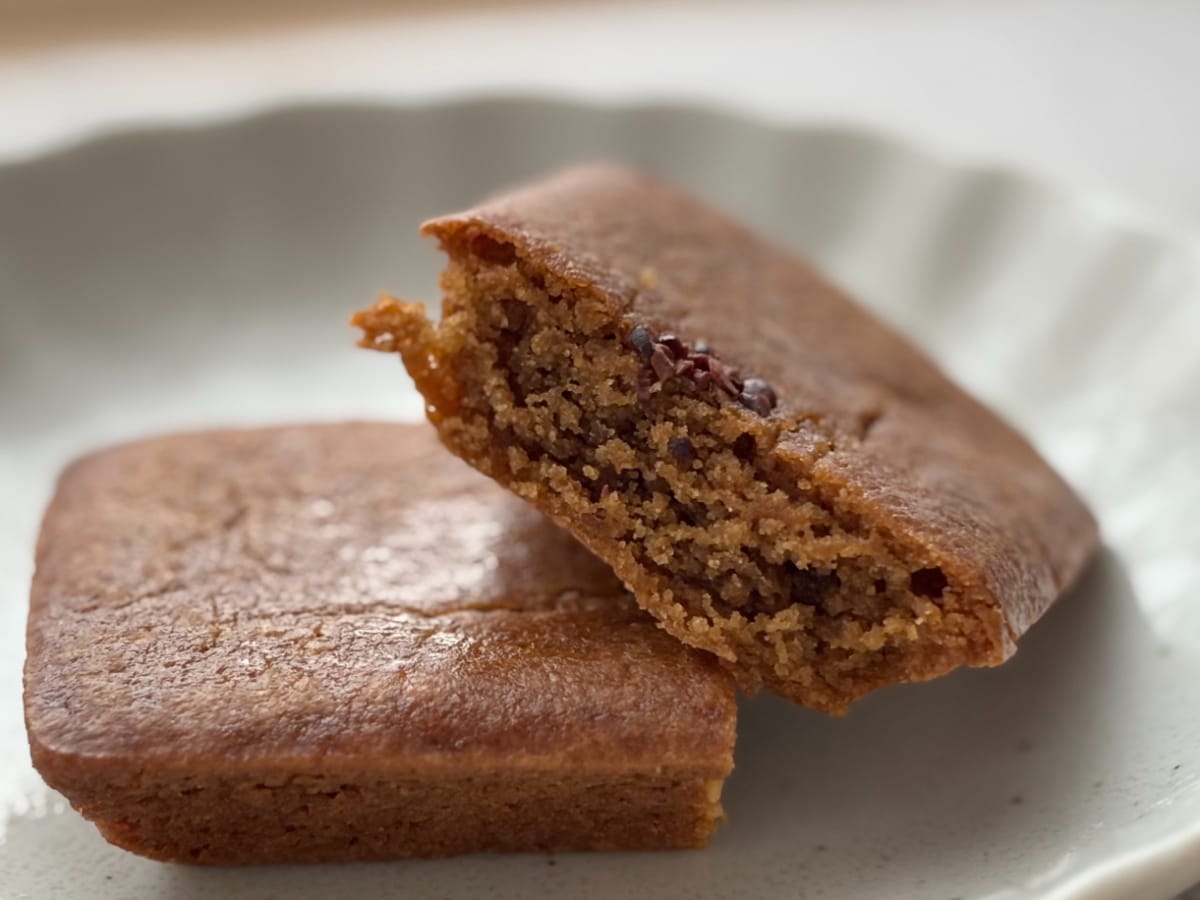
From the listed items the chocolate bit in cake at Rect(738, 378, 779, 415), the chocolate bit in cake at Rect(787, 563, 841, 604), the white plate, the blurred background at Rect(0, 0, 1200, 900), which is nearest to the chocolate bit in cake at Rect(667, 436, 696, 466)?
the chocolate bit in cake at Rect(738, 378, 779, 415)

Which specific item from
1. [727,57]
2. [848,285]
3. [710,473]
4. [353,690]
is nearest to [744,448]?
[710,473]

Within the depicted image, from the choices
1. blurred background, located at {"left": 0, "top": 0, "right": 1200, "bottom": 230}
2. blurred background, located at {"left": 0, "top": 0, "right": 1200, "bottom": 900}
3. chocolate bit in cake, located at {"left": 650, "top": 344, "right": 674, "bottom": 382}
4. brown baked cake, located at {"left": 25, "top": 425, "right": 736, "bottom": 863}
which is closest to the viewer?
brown baked cake, located at {"left": 25, "top": 425, "right": 736, "bottom": 863}

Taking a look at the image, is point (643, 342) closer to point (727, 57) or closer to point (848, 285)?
point (848, 285)

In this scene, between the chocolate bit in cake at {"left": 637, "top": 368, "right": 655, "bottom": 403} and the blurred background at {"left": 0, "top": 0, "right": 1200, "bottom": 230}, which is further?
the blurred background at {"left": 0, "top": 0, "right": 1200, "bottom": 230}

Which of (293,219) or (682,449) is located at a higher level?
(682,449)

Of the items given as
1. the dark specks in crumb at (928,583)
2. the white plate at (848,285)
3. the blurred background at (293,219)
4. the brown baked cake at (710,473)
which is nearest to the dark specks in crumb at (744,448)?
the brown baked cake at (710,473)

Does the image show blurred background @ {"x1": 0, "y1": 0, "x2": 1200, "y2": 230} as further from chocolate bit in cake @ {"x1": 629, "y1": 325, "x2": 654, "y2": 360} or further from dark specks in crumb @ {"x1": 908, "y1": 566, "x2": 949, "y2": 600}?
dark specks in crumb @ {"x1": 908, "y1": 566, "x2": 949, "y2": 600}
